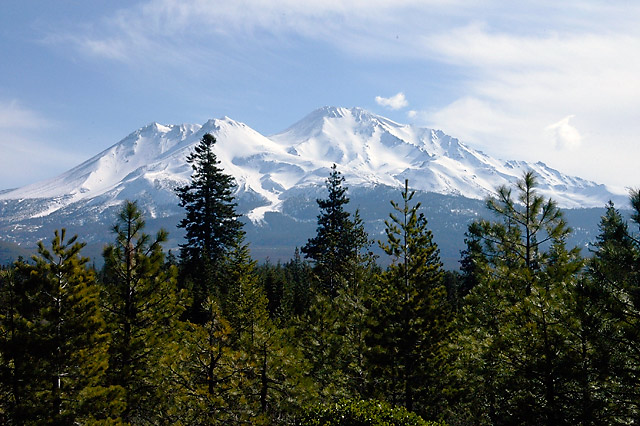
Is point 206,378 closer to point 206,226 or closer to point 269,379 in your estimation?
point 269,379

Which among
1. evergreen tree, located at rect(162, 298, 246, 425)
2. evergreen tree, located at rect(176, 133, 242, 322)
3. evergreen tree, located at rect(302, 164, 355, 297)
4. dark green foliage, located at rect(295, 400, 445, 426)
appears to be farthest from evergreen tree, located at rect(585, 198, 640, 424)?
evergreen tree, located at rect(176, 133, 242, 322)

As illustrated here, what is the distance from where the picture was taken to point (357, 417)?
9.96 metres

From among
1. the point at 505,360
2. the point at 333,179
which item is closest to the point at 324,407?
the point at 505,360

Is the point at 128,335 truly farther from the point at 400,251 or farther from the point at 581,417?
the point at 581,417

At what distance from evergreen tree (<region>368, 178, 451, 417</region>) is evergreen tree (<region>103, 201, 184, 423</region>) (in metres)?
6.03

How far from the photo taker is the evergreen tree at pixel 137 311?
12.2 metres

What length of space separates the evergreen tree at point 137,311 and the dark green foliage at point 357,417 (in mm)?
4281

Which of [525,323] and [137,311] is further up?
[525,323]

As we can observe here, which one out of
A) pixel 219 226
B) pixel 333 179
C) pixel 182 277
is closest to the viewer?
pixel 219 226

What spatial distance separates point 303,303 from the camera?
3725cm

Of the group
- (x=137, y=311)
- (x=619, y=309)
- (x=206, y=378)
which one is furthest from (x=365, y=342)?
(x=619, y=309)

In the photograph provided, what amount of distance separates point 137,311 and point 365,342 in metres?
6.86

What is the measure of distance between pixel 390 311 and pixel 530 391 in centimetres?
510

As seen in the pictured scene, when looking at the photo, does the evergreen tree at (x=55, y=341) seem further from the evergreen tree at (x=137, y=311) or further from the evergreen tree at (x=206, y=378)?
the evergreen tree at (x=206, y=378)
